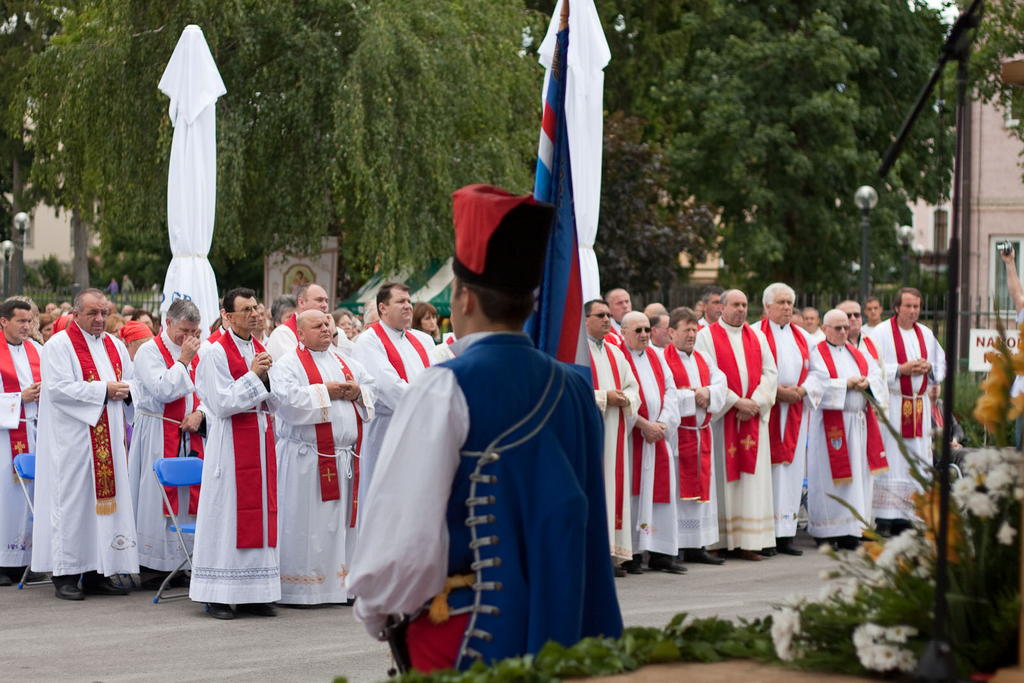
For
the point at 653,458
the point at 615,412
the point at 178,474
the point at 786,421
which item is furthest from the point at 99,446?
the point at 786,421

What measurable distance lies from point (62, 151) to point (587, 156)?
13.9 m

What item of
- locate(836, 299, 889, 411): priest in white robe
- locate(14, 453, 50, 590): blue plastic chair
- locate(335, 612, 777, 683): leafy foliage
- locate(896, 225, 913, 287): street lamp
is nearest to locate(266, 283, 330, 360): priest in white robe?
locate(14, 453, 50, 590): blue plastic chair

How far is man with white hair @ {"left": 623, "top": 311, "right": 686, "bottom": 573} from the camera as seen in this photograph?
42.7 ft

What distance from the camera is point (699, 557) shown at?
13.7 meters

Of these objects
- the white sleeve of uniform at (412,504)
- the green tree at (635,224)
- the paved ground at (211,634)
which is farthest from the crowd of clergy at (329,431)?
the green tree at (635,224)

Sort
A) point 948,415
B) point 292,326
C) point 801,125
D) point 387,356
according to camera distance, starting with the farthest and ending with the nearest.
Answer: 1. point 801,125
2. point 292,326
3. point 387,356
4. point 948,415

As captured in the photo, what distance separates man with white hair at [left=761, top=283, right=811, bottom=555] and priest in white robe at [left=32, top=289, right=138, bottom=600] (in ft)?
20.0

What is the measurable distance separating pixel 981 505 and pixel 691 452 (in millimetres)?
9905

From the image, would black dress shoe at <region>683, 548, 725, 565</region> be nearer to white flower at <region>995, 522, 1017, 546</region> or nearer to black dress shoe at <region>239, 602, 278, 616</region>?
black dress shoe at <region>239, 602, 278, 616</region>

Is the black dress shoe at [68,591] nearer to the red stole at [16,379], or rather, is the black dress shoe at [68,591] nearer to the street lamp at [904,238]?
the red stole at [16,379]

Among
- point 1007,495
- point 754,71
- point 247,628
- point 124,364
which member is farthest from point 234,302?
point 754,71

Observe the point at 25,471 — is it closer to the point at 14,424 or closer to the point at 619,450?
the point at 14,424

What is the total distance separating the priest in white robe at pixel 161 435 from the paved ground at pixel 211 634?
577 mm

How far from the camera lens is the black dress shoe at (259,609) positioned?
34.3 ft
